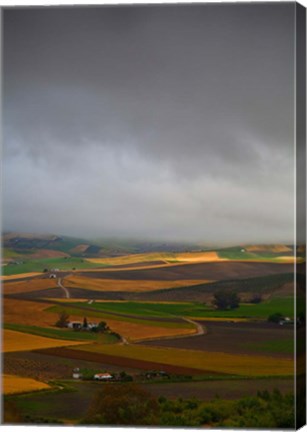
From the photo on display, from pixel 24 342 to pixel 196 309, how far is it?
1550 mm

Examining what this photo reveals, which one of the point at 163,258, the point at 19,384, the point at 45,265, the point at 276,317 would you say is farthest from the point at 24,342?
the point at 276,317

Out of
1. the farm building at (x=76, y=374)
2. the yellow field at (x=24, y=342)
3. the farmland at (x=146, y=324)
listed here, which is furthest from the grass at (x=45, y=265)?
the farm building at (x=76, y=374)

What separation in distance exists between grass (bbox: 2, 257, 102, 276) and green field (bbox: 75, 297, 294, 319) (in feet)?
1.33

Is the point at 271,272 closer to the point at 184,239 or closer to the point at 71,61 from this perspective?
the point at 184,239

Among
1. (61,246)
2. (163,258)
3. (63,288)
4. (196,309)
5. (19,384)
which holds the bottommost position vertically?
(19,384)

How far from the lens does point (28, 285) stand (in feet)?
35.6

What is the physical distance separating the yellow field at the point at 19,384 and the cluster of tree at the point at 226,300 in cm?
164

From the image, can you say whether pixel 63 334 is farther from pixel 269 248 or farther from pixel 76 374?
pixel 269 248

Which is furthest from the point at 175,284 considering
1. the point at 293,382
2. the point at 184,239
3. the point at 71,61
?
the point at 71,61

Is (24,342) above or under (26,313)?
under

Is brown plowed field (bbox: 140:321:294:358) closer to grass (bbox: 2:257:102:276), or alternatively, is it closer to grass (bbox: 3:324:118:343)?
grass (bbox: 3:324:118:343)

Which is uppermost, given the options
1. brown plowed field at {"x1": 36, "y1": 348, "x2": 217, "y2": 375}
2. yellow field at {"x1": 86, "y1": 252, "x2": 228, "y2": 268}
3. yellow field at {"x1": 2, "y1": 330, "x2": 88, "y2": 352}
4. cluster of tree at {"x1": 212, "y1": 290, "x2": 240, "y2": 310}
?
yellow field at {"x1": 86, "y1": 252, "x2": 228, "y2": 268}

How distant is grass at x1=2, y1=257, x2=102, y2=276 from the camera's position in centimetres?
1083

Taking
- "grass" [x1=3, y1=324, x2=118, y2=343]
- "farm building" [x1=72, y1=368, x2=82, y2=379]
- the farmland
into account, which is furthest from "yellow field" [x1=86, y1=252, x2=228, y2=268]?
"farm building" [x1=72, y1=368, x2=82, y2=379]
